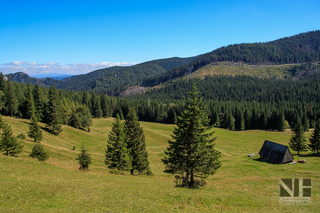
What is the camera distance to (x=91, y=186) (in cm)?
2070

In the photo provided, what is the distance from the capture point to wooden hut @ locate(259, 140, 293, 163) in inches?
2042

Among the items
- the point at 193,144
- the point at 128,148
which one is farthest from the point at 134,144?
the point at 193,144

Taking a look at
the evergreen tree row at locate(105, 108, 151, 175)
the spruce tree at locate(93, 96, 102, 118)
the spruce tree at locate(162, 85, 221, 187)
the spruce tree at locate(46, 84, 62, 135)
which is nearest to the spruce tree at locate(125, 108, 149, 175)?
the evergreen tree row at locate(105, 108, 151, 175)

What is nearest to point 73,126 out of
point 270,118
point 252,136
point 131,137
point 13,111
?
point 13,111

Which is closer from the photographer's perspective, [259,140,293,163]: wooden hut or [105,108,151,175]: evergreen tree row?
[105,108,151,175]: evergreen tree row

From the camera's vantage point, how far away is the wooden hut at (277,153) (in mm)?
51869

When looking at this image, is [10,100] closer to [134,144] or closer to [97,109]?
[97,109]

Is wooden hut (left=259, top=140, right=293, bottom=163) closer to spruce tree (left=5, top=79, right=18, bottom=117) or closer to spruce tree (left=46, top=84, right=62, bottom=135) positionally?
spruce tree (left=46, top=84, right=62, bottom=135)

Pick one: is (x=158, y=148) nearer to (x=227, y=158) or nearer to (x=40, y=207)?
(x=227, y=158)

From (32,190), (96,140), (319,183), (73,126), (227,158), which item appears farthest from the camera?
(73,126)

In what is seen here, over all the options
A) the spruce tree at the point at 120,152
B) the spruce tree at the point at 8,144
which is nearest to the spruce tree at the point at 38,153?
the spruce tree at the point at 8,144

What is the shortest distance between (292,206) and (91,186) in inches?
825

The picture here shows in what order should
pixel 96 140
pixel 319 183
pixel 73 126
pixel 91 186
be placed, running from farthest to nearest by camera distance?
pixel 73 126 → pixel 96 140 → pixel 319 183 → pixel 91 186

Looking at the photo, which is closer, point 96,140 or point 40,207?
point 40,207
